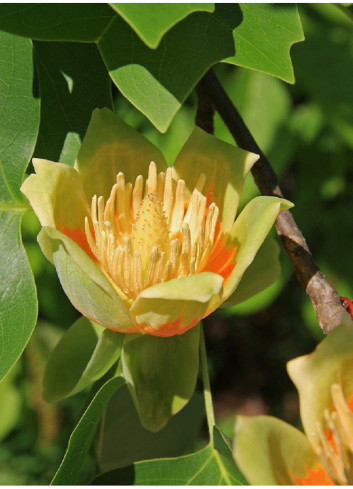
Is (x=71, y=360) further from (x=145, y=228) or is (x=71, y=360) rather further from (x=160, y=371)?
(x=145, y=228)

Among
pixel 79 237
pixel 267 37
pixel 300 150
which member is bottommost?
pixel 300 150

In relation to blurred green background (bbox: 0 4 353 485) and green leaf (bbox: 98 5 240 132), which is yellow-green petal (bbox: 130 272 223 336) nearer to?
green leaf (bbox: 98 5 240 132)

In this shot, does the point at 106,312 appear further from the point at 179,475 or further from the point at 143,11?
the point at 143,11

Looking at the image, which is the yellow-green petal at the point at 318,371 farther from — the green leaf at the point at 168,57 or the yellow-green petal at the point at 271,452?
the green leaf at the point at 168,57

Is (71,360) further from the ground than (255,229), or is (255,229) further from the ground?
(255,229)

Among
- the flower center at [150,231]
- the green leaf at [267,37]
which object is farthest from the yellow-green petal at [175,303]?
the green leaf at [267,37]

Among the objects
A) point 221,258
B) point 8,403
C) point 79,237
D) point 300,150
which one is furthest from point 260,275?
point 8,403
